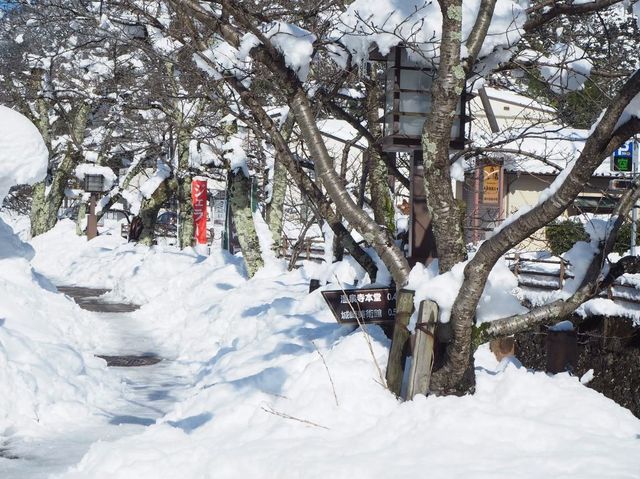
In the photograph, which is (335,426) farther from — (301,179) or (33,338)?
(33,338)

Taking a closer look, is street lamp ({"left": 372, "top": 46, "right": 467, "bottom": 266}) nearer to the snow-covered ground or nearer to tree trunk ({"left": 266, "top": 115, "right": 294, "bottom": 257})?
the snow-covered ground

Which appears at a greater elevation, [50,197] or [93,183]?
[93,183]

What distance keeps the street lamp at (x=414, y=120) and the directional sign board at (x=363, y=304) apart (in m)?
0.54

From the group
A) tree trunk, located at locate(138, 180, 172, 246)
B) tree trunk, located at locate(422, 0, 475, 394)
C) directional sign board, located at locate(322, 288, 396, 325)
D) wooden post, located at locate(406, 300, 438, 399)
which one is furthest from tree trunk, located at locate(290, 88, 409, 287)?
tree trunk, located at locate(138, 180, 172, 246)

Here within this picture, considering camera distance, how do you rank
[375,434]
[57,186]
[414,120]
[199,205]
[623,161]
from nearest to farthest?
[375,434] → [414,120] → [623,161] → [199,205] → [57,186]

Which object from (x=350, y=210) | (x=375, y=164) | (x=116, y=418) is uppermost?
(x=375, y=164)

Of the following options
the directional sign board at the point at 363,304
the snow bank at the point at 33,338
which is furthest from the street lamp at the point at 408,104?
the snow bank at the point at 33,338

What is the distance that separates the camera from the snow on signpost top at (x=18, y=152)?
11.1 m

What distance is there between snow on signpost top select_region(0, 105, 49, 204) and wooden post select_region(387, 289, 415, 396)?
6.90m

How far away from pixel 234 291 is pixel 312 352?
22.3ft

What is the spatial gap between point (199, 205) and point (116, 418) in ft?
54.2

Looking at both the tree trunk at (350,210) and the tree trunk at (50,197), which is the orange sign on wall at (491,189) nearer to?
the tree trunk at (50,197)

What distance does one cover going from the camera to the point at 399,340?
6238 mm

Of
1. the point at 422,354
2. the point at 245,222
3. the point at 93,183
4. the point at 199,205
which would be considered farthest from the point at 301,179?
the point at 93,183
